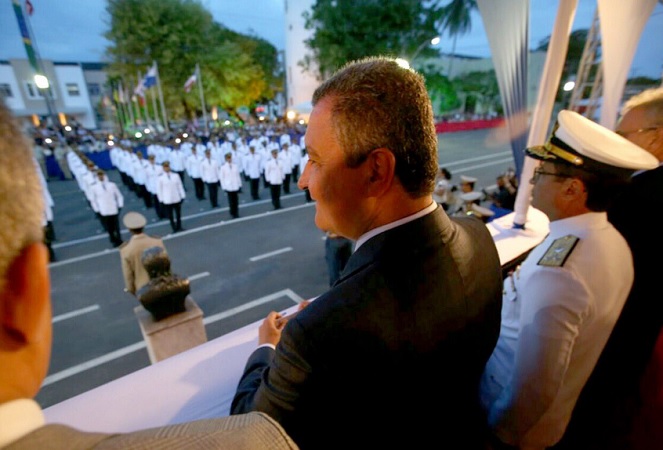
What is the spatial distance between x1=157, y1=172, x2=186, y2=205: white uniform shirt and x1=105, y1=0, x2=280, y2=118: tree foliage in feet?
74.4

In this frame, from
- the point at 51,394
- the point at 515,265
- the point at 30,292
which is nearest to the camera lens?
the point at 30,292

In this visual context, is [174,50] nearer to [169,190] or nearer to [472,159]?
[169,190]

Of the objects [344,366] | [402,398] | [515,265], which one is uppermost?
A: [344,366]

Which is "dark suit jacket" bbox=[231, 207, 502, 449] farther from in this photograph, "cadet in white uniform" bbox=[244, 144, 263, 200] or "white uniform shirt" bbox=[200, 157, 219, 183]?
"cadet in white uniform" bbox=[244, 144, 263, 200]

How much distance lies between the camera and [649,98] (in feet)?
8.41

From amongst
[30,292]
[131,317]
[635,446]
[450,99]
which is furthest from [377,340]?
[450,99]

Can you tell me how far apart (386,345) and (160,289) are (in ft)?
7.22

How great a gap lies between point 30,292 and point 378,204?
83cm

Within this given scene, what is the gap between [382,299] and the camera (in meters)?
0.87

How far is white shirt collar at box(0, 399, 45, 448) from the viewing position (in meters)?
0.46

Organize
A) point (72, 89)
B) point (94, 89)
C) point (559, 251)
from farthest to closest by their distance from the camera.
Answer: point (94, 89) → point (72, 89) → point (559, 251)

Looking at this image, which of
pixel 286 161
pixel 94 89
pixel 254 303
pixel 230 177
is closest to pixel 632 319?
pixel 254 303

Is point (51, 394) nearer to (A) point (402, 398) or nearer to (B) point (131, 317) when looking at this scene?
(B) point (131, 317)

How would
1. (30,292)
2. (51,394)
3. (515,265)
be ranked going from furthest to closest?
(51,394)
(515,265)
(30,292)
